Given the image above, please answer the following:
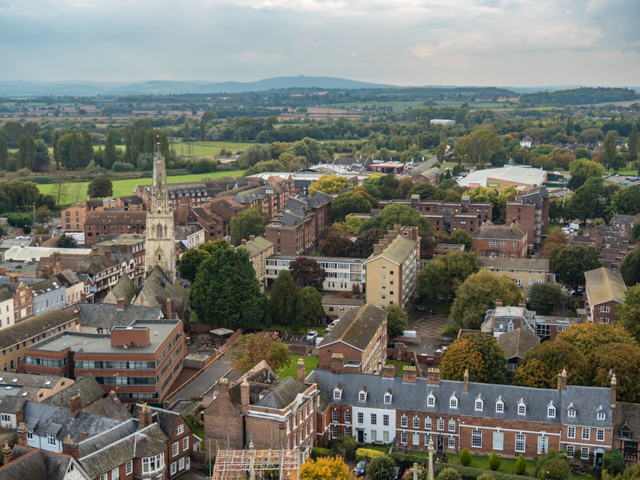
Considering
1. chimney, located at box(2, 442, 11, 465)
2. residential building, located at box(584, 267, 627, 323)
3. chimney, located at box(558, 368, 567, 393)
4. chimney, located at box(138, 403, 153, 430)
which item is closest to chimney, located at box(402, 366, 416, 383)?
chimney, located at box(558, 368, 567, 393)

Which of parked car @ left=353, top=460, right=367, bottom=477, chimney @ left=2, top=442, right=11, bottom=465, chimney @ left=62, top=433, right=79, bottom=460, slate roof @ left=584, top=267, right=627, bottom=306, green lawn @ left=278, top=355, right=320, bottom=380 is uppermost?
slate roof @ left=584, top=267, right=627, bottom=306

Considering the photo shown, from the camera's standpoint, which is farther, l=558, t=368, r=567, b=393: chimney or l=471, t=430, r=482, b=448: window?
l=471, t=430, r=482, b=448: window

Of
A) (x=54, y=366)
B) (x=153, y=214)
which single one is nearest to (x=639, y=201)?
(x=153, y=214)

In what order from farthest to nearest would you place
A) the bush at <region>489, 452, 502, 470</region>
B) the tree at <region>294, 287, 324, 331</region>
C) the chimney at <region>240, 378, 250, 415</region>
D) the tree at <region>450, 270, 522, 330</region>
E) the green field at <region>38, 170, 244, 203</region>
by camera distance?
the green field at <region>38, 170, 244, 203</region>, the tree at <region>294, 287, 324, 331</region>, the tree at <region>450, 270, 522, 330</region>, the bush at <region>489, 452, 502, 470</region>, the chimney at <region>240, 378, 250, 415</region>

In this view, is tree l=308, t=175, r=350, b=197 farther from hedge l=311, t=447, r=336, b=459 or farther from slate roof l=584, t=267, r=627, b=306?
hedge l=311, t=447, r=336, b=459

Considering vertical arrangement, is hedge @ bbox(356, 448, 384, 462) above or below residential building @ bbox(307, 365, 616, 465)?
below

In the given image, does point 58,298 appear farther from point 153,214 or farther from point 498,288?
point 498,288
